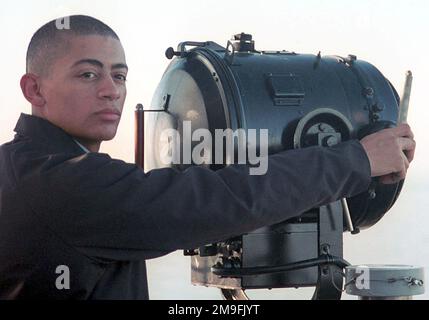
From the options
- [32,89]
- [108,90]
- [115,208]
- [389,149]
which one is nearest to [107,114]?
[108,90]

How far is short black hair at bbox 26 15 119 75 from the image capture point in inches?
85.3

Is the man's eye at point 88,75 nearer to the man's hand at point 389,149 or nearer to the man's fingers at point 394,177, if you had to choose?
the man's hand at point 389,149

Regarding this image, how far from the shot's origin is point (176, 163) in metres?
2.69

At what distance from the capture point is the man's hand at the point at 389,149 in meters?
2.10

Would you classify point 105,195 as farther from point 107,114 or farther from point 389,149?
point 389,149

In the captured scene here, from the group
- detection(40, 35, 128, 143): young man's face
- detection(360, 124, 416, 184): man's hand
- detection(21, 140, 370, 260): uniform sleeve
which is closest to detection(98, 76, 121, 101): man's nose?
detection(40, 35, 128, 143): young man's face

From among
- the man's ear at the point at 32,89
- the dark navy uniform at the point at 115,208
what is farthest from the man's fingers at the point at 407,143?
the man's ear at the point at 32,89

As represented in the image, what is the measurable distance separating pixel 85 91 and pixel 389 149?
87 centimetres

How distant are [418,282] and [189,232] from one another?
2.55 ft

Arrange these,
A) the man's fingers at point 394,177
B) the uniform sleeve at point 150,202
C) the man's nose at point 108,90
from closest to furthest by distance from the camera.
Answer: the uniform sleeve at point 150,202, the man's nose at point 108,90, the man's fingers at point 394,177

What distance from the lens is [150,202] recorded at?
1.84 m

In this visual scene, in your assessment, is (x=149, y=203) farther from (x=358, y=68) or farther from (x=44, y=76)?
(x=358, y=68)

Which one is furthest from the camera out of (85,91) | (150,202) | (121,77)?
(121,77)

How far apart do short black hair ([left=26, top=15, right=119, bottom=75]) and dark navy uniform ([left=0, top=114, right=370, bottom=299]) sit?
0.31m
